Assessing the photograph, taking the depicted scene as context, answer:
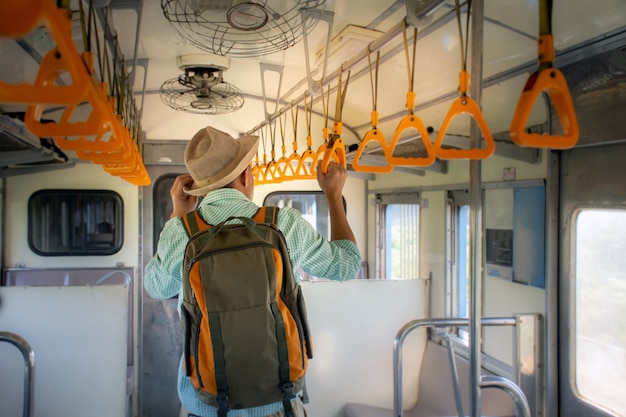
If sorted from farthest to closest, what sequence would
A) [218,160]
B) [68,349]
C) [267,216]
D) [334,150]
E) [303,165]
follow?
1. [68,349]
2. [303,165]
3. [334,150]
4. [218,160]
5. [267,216]

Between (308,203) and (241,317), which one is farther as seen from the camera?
(308,203)

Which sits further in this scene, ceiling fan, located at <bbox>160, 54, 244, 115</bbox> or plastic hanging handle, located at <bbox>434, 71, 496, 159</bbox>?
ceiling fan, located at <bbox>160, 54, 244, 115</bbox>

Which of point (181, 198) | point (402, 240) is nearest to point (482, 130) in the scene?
point (181, 198)

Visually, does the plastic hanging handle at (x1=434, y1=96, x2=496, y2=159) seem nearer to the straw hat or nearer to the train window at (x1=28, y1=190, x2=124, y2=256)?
the straw hat

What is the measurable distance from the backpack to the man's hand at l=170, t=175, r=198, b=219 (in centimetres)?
57

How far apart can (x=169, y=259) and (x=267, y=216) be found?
0.39 metres

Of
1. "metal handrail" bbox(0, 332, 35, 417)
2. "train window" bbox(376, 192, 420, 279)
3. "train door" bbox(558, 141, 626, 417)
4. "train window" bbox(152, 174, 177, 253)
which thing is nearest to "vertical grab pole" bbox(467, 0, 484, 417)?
"train door" bbox(558, 141, 626, 417)

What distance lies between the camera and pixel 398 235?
6.04 meters

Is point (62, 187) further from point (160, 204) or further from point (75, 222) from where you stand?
point (160, 204)

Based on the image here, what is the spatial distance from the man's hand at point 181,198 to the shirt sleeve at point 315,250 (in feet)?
1.86

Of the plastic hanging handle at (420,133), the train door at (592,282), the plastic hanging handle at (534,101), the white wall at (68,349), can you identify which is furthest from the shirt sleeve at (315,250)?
the white wall at (68,349)

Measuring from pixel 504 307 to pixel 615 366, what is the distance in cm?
100

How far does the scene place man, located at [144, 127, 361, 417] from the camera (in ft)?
5.58

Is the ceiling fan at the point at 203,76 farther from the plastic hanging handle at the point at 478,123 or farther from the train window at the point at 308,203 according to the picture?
the plastic hanging handle at the point at 478,123
